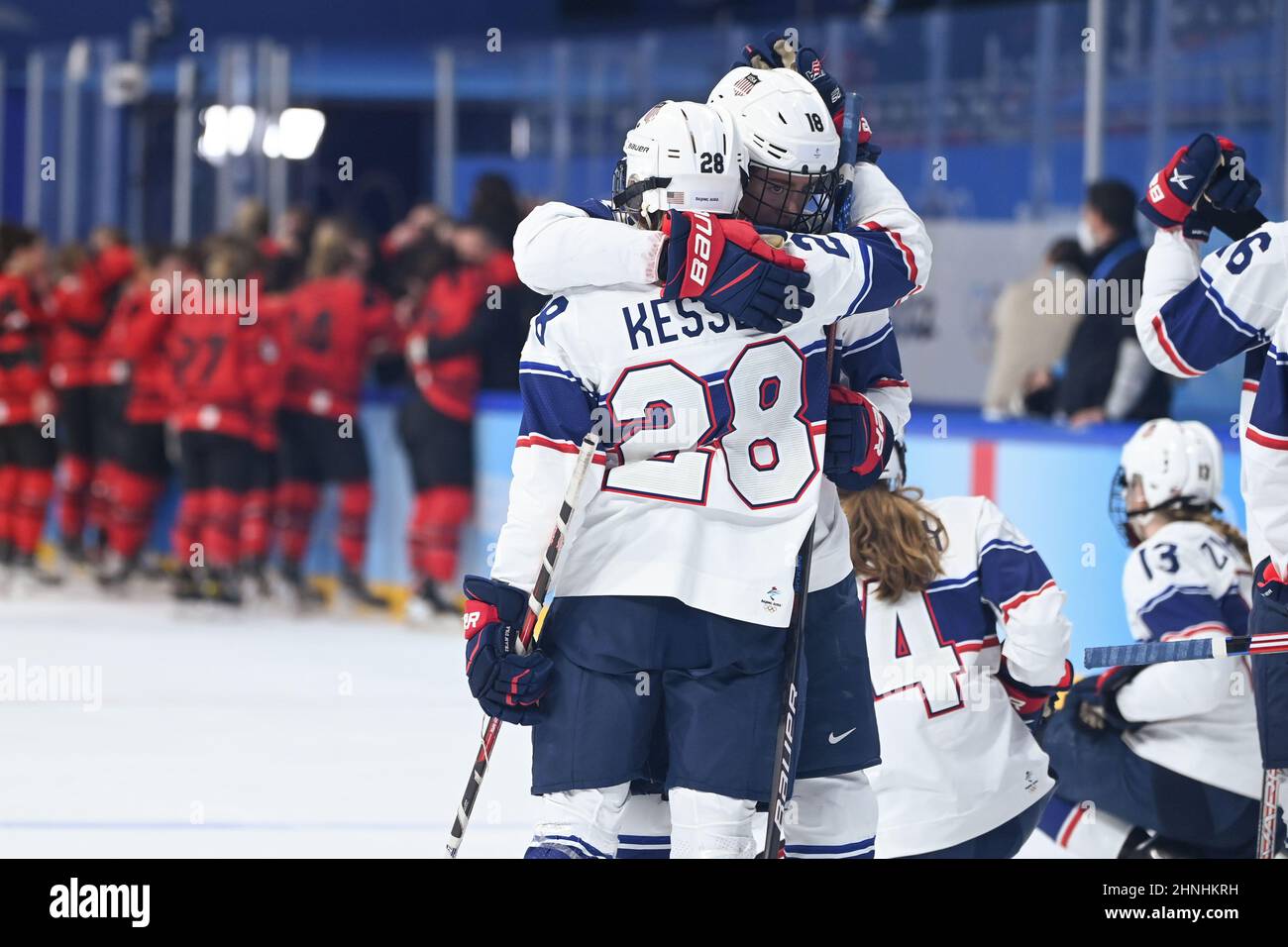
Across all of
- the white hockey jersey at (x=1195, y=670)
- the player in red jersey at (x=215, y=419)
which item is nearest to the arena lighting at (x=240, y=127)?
the player in red jersey at (x=215, y=419)

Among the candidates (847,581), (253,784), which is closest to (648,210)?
(847,581)

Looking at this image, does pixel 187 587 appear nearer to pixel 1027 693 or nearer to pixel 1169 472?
pixel 1169 472

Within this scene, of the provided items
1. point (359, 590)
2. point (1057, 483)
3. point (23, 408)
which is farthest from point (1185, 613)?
point (23, 408)

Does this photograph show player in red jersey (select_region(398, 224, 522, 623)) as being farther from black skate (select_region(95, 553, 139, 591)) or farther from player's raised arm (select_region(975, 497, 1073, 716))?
player's raised arm (select_region(975, 497, 1073, 716))

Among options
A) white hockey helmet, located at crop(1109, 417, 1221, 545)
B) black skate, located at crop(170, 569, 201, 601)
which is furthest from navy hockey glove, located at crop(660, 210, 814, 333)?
black skate, located at crop(170, 569, 201, 601)

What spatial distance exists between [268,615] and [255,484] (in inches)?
22.1

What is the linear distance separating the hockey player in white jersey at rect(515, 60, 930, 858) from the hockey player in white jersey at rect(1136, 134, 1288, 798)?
0.48 metres

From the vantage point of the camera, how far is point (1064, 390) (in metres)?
6.38

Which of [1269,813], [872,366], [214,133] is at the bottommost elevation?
[1269,813]

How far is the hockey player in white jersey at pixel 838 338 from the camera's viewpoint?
279cm

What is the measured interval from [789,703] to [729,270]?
0.61m

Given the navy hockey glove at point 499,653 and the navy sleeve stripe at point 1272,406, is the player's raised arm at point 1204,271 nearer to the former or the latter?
the navy sleeve stripe at point 1272,406

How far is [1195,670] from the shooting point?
11.5 feet
